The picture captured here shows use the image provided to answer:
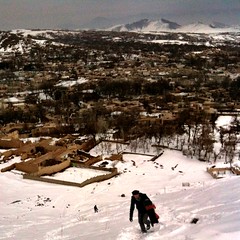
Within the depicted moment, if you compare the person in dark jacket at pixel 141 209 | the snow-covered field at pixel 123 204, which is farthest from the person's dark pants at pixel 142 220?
the snow-covered field at pixel 123 204

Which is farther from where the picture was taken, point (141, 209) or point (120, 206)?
point (120, 206)

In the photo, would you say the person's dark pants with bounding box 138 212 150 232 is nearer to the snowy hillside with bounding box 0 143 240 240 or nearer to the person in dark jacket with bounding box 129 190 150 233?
the person in dark jacket with bounding box 129 190 150 233

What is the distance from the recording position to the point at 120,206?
486 inches

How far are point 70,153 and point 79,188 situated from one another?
7.05m

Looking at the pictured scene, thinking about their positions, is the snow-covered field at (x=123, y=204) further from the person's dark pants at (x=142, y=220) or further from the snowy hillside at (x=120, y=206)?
the person's dark pants at (x=142, y=220)

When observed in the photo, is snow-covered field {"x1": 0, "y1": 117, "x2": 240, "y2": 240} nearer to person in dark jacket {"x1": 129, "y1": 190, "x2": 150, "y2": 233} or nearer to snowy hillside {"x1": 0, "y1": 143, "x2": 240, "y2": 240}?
snowy hillside {"x1": 0, "y1": 143, "x2": 240, "y2": 240}

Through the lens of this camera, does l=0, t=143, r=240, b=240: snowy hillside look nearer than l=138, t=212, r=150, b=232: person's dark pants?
No

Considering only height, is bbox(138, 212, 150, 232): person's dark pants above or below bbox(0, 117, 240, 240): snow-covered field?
above

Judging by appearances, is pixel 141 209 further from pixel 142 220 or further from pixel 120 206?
pixel 120 206

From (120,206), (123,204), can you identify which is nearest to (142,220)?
(120,206)

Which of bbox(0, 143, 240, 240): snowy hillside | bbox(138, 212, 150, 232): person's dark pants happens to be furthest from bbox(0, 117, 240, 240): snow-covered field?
bbox(138, 212, 150, 232): person's dark pants

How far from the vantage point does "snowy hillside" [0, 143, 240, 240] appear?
287 inches

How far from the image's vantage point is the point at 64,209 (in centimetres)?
1462

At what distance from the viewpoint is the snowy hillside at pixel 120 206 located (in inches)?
287
